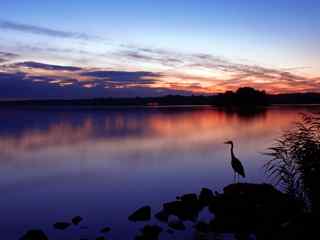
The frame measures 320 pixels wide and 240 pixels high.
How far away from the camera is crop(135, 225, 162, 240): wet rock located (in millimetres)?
9172

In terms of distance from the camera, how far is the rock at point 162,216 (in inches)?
420

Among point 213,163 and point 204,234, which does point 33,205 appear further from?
point 213,163

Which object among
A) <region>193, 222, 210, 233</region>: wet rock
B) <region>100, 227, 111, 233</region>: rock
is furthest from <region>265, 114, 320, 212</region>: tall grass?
<region>100, 227, 111, 233</region>: rock

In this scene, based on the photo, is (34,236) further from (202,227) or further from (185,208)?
(185,208)

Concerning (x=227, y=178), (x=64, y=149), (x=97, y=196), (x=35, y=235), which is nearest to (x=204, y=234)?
(x=35, y=235)

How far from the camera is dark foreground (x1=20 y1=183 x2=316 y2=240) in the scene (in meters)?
9.23

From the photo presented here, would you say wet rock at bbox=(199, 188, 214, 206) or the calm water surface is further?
wet rock at bbox=(199, 188, 214, 206)

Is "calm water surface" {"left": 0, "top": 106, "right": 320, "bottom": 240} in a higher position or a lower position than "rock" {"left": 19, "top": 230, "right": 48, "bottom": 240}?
lower

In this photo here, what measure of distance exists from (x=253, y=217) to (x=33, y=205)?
23.9 ft

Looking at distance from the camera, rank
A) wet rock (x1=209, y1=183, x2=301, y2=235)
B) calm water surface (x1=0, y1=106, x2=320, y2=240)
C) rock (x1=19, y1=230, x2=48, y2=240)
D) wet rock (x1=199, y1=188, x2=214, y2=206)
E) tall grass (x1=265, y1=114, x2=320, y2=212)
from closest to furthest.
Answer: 1. rock (x1=19, y1=230, x2=48, y2=240)
2. tall grass (x1=265, y1=114, x2=320, y2=212)
3. wet rock (x1=209, y1=183, x2=301, y2=235)
4. calm water surface (x1=0, y1=106, x2=320, y2=240)
5. wet rock (x1=199, y1=188, x2=214, y2=206)

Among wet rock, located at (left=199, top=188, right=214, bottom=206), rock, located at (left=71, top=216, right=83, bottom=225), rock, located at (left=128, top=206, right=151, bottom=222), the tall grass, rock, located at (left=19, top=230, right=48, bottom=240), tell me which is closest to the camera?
rock, located at (left=19, top=230, right=48, bottom=240)

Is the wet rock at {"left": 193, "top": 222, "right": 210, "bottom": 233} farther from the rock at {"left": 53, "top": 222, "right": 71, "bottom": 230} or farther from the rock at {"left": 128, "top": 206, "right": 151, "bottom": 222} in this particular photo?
the rock at {"left": 53, "top": 222, "right": 71, "bottom": 230}

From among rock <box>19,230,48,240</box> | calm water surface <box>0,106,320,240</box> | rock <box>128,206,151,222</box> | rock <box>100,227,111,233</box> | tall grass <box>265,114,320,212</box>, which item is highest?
tall grass <box>265,114,320,212</box>

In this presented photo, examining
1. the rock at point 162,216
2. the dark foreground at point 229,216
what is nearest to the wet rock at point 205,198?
the dark foreground at point 229,216
